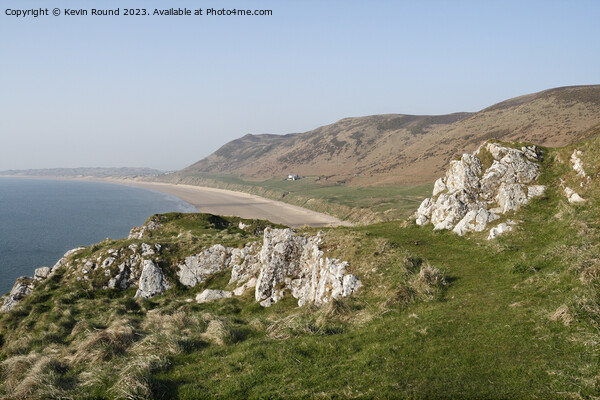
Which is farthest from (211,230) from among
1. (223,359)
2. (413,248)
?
(223,359)

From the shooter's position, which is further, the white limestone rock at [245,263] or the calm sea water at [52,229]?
the calm sea water at [52,229]

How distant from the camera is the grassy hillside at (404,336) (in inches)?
446

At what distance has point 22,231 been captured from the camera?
339 feet

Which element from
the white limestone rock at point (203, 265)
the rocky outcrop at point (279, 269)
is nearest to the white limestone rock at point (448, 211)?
the rocky outcrop at point (279, 269)

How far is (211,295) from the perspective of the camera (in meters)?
32.6

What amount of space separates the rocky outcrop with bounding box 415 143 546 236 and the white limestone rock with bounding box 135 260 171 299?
86.6 ft

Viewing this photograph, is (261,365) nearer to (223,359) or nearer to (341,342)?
(223,359)

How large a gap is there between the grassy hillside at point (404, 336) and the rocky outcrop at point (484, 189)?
4.72 feet

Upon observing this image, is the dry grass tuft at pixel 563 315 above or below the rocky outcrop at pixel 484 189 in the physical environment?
below

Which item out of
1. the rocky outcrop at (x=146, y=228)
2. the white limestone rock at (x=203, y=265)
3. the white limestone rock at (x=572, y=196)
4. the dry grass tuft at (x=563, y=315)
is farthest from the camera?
the rocky outcrop at (x=146, y=228)

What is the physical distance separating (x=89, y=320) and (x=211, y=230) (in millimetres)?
21897

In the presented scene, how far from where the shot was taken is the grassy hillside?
11.3 meters

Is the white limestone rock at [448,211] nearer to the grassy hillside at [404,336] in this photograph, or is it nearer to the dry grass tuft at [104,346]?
the grassy hillside at [404,336]

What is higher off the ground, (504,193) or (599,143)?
(599,143)
